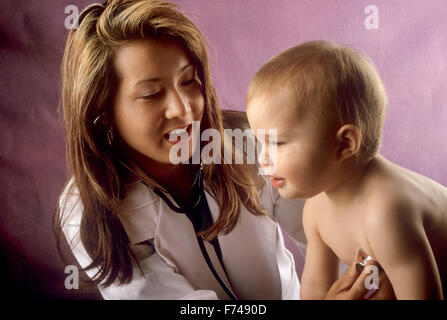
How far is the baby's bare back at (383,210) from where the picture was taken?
0.85 metres

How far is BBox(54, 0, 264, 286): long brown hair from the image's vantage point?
0.88 m

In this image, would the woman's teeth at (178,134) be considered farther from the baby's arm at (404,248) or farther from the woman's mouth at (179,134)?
the baby's arm at (404,248)

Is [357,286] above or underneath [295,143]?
underneath

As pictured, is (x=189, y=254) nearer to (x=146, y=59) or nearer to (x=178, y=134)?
(x=178, y=134)

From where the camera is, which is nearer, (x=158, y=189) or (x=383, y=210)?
(x=383, y=210)

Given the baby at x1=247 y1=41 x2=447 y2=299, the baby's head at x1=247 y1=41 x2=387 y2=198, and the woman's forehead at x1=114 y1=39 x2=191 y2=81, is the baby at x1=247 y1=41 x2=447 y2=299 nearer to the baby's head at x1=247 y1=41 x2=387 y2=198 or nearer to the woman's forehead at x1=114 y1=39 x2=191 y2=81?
the baby's head at x1=247 y1=41 x2=387 y2=198

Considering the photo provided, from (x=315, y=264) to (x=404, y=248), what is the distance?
0.19 m

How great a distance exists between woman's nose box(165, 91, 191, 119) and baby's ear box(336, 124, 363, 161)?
1.01 feet

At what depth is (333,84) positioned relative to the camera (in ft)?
2.74

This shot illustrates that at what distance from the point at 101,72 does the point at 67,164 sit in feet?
0.73

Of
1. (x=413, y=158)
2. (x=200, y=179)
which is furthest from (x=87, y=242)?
(x=413, y=158)

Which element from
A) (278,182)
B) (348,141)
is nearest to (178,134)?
(278,182)

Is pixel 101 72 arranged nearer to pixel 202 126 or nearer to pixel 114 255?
pixel 202 126

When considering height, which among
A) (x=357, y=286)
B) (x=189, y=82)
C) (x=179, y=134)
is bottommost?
(x=357, y=286)
